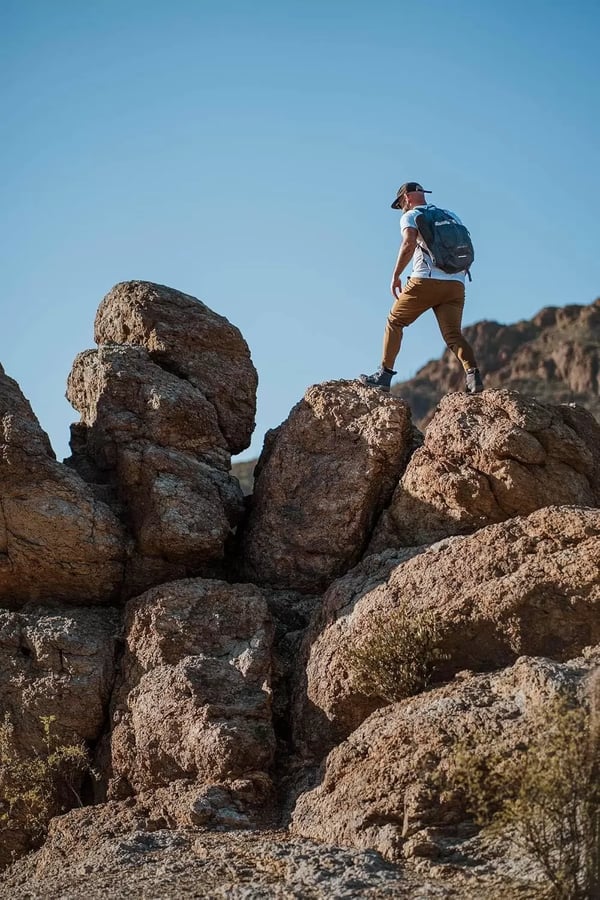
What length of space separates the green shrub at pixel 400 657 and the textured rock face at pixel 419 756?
0.20 m

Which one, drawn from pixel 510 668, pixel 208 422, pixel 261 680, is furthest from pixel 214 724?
pixel 208 422

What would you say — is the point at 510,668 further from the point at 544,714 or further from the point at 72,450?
the point at 72,450

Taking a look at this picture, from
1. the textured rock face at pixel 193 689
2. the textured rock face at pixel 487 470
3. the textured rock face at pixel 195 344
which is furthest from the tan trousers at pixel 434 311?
the textured rock face at pixel 193 689

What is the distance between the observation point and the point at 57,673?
385 inches

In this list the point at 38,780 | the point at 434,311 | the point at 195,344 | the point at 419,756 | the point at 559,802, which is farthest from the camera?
the point at 195,344

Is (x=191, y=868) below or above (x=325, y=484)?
below

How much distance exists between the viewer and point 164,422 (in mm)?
11102

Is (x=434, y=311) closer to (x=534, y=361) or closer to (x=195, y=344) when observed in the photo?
(x=195, y=344)

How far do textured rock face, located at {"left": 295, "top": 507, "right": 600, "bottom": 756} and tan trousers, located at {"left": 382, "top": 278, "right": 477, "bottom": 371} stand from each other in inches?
89.7

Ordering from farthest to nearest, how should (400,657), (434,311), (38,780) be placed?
(434,311) < (38,780) < (400,657)

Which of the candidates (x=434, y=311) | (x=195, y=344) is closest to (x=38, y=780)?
(x=195, y=344)

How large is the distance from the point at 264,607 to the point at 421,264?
3490mm

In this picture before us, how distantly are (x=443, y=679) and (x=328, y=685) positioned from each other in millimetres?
966

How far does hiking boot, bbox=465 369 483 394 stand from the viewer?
1078cm
